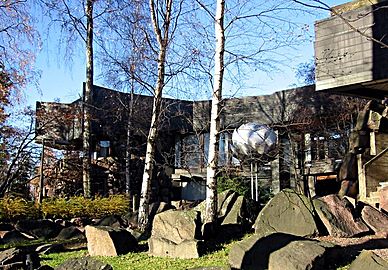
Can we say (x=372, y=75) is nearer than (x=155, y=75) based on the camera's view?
Yes

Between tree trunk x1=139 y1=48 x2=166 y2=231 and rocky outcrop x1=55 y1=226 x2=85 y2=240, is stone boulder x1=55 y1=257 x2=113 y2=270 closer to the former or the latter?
tree trunk x1=139 y1=48 x2=166 y2=231

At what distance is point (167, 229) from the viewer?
32.9 feet

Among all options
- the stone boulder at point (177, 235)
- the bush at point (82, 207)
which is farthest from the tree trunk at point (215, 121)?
the bush at point (82, 207)

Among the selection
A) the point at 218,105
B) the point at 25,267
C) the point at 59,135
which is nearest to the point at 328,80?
the point at 218,105

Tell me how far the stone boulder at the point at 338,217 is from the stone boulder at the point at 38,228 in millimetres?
7836

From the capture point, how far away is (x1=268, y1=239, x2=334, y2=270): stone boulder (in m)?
6.89

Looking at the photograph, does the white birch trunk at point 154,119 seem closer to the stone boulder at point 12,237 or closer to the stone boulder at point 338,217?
the stone boulder at point 12,237

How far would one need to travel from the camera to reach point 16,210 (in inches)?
622

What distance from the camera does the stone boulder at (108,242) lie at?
9859 millimetres

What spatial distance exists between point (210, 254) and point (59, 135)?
15026mm

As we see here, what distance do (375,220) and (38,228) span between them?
892 centimetres

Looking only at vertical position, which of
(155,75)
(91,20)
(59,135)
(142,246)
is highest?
(91,20)

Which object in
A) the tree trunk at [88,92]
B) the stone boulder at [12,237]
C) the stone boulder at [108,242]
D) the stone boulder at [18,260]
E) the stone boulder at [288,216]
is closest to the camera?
the stone boulder at [18,260]

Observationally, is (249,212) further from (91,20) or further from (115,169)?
(115,169)
